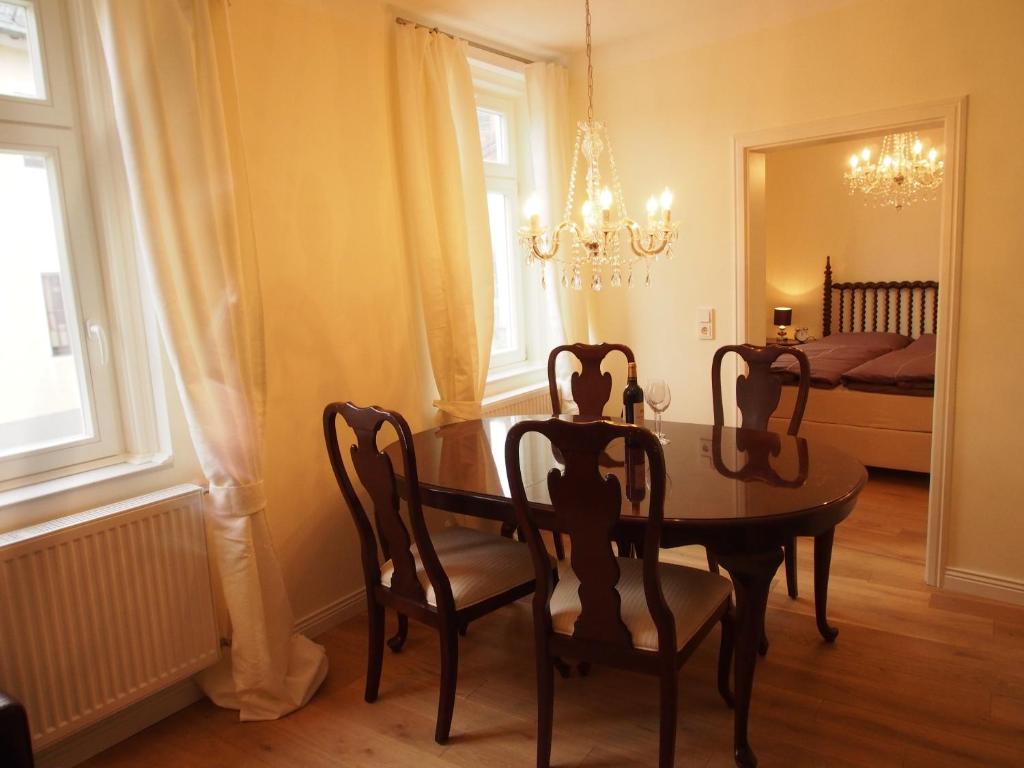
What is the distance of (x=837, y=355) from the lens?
208 inches

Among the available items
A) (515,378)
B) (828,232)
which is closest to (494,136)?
(515,378)

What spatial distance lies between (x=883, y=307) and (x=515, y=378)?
4.45m

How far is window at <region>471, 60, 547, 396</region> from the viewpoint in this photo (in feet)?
12.8

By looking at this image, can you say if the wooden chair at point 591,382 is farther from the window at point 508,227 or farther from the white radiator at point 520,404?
the window at point 508,227

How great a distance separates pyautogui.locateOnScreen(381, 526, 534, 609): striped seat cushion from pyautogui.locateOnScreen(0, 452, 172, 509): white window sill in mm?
834

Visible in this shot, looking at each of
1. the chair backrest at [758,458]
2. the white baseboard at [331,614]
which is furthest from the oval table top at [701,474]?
the white baseboard at [331,614]

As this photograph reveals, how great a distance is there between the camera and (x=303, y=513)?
9.30 ft

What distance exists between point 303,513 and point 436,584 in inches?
34.9

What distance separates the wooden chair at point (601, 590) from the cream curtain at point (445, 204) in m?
1.43

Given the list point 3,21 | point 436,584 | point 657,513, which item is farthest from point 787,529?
point 3,21

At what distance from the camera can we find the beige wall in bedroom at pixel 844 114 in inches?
110

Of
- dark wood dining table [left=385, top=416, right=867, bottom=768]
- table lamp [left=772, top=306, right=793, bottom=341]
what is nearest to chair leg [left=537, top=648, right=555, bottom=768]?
dark wood dining table [left=385, top=416, right=867, bottom=768]

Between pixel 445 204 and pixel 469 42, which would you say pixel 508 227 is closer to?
pixel 445 204

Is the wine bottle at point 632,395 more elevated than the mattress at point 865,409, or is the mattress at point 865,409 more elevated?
the wine bottle at point 632,395
